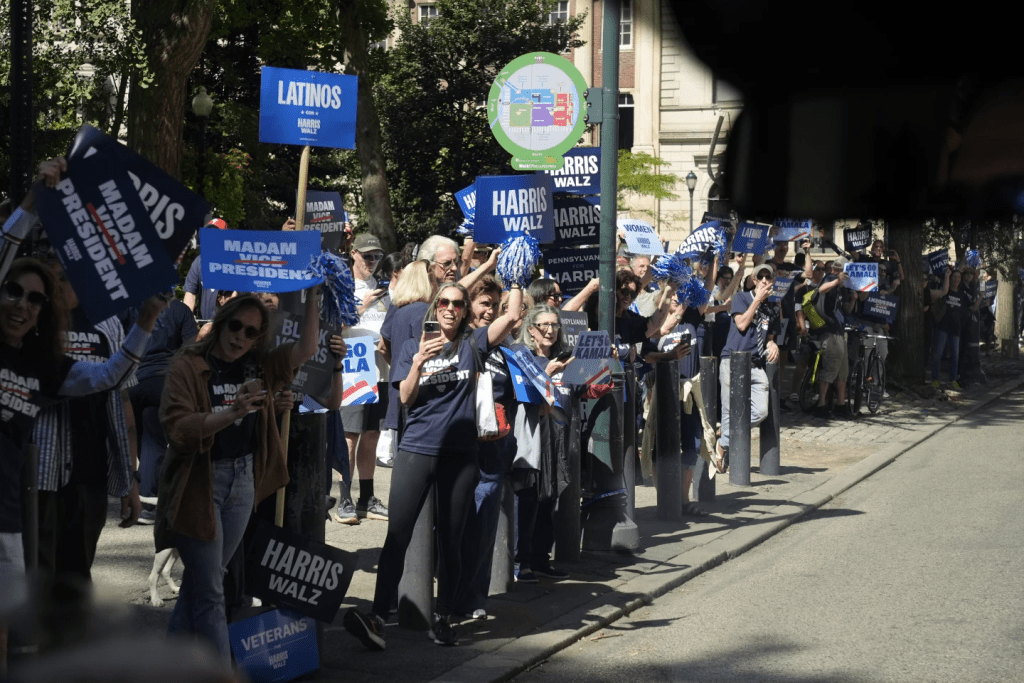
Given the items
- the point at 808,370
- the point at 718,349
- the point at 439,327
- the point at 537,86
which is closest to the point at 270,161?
the point at 808,370

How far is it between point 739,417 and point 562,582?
4197 millimetres

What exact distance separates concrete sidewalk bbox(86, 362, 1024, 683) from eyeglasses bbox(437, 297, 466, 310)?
0.97m

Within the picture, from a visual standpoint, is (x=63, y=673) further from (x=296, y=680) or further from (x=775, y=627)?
(x=775, y=627)

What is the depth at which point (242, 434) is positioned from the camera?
17.0 ft

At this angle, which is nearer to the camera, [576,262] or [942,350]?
[576,262]

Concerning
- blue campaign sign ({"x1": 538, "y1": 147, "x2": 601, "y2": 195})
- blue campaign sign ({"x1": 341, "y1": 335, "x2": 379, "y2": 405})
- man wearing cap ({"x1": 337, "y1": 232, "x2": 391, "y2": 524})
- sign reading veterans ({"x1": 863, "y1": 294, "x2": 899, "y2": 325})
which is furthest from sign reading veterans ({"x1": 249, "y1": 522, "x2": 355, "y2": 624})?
sign reading veterans ({"x1": 863, "y1": 294, "x2": 899, "y2": 325})

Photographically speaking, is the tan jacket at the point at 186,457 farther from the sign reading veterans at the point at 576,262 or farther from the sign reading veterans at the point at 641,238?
the sign reading veterans at the point at 641,238

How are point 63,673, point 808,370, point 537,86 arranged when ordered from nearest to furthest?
point 63,673 < point 537,86 < point 808,370

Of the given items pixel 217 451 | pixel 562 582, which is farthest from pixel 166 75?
pixel 217 451

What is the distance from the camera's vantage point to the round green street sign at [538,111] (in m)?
8.34

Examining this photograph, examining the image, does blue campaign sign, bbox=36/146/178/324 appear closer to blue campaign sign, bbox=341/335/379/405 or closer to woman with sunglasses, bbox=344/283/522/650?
woman with sunglasses, bbox=344/283/522/650

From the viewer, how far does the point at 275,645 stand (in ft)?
17.8

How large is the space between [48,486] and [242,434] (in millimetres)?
805

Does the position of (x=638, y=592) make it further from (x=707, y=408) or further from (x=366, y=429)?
(x=707, y=408)
